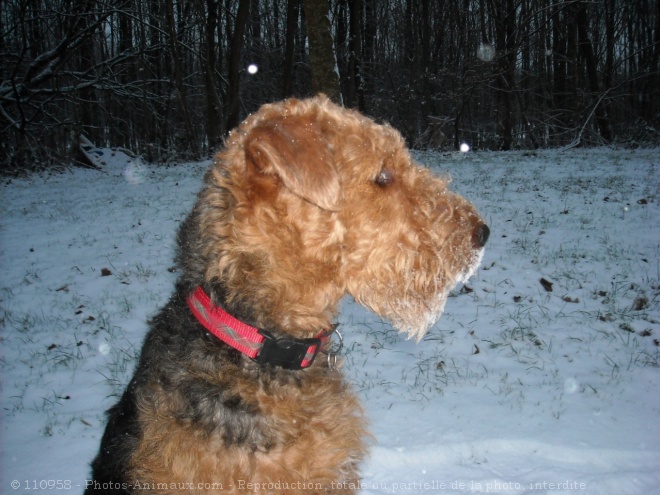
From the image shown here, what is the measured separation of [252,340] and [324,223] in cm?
62

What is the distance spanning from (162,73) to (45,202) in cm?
1796

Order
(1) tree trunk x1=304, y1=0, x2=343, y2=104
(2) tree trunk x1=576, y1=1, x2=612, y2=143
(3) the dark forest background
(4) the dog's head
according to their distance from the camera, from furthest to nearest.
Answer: (2) tree trunk x1=576, y1=1, x2=612, y2=143 → (3) the dark forest background → (1) tree trunk x1=304, y1=0, x2=343, y2=104 → (4) the dog's head

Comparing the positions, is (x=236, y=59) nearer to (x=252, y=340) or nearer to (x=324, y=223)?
(x=324, y=223)

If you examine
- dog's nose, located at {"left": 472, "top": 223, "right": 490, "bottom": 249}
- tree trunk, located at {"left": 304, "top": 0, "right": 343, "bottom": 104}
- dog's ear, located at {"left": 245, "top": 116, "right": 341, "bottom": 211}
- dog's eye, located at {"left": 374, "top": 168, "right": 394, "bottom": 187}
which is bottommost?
dog's nose, located at {"left": 472, "top": 223, "right": 490, "bottom": 249}

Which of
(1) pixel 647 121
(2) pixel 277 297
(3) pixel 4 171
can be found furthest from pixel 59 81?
(1) pixel 647 121

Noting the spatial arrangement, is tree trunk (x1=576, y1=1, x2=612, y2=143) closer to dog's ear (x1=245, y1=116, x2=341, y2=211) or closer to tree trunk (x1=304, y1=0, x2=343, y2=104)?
tree trunk (x1=304, y1=0, x2=343, y2=104)

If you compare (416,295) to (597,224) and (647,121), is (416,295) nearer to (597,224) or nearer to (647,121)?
(597,224)

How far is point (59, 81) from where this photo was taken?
21.4 metres

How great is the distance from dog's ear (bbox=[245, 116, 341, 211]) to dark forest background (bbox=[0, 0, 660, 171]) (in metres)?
14.5

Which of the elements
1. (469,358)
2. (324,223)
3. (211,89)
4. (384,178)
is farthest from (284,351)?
(211,89)

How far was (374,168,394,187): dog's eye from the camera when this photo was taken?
213 centimetres

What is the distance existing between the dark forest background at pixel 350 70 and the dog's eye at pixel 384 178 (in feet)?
47.0

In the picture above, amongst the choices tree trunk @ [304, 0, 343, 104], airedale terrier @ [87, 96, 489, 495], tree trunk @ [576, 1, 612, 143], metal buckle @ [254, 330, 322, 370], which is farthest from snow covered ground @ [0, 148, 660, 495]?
tree trunk @ [576, 1, 612, 143]

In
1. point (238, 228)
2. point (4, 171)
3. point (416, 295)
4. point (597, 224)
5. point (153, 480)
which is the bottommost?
point (4, 171)
